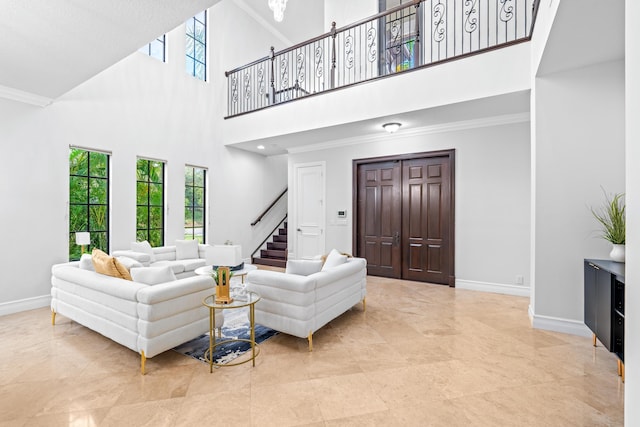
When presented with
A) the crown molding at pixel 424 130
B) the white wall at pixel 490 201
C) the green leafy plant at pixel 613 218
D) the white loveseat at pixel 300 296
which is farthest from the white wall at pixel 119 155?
the green leafy plant at pixel 613 218

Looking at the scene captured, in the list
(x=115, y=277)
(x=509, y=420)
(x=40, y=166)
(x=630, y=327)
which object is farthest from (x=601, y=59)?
(x=40, y=166)

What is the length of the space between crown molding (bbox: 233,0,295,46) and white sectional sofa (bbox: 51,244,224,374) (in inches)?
282

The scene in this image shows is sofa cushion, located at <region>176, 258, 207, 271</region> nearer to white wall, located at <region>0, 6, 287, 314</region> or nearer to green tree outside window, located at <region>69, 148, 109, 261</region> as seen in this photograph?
white wall, located at <region>0, 6, 287, 314</region>

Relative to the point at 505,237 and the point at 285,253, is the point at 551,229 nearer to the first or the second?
the point at 505,237

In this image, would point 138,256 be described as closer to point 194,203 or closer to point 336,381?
point 194,203

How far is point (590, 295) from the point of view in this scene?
297 centimetres

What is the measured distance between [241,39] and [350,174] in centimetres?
445

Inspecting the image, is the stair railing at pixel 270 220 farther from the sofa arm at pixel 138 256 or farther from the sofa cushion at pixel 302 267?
the sofa cushion at pixel 302 267

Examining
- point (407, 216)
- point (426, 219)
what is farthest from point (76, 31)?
point (426, 219)

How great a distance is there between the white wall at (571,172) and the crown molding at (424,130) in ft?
4.87

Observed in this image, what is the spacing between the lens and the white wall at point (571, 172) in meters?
3.22

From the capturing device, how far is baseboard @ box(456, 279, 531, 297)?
4883mm

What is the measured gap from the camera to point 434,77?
14.4 ft

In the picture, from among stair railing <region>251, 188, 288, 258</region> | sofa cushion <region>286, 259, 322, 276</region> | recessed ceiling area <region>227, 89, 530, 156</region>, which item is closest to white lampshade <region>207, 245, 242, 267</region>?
sofa cushion <region>286, 259, 322, 276</region>
